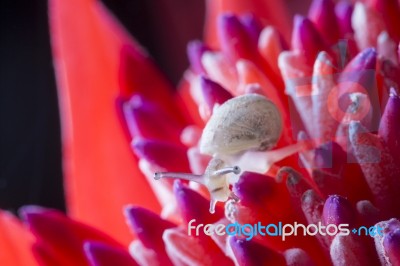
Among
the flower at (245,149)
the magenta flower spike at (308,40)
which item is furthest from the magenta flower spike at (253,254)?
the magenta flower spike at (308,40)

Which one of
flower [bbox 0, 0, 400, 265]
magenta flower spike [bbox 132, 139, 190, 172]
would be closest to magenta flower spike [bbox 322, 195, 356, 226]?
flower [bbox 0, 0, 400, 265]

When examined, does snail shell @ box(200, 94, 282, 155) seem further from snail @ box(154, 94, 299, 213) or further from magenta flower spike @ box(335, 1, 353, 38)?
magenta flower spike @ box(335, 1, 353, 38)

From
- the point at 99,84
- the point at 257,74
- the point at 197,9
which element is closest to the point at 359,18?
the point at 257,74

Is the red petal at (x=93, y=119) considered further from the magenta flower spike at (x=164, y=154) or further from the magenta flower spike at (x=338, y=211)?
the magenta flower spike at (x=338, y=211)

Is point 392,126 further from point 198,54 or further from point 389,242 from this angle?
point 198,54

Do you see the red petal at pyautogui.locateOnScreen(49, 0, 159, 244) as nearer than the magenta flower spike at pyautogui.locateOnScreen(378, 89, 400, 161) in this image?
No

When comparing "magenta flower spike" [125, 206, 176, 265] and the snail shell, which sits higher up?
the snail shell

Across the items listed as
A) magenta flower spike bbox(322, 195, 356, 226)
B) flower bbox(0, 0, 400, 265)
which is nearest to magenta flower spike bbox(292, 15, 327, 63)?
flower bbox(0, 0, 400, 265)

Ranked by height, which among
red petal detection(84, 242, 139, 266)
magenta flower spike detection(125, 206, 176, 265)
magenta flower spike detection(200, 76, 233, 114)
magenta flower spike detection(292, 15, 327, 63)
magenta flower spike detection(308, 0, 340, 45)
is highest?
magenta flower spike detection(308, 0, 340, 45)

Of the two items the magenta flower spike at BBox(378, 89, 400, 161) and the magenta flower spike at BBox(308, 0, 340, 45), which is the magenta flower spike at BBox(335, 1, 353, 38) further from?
the magenta flower spike at BBox(378, 89, 400, 161)
